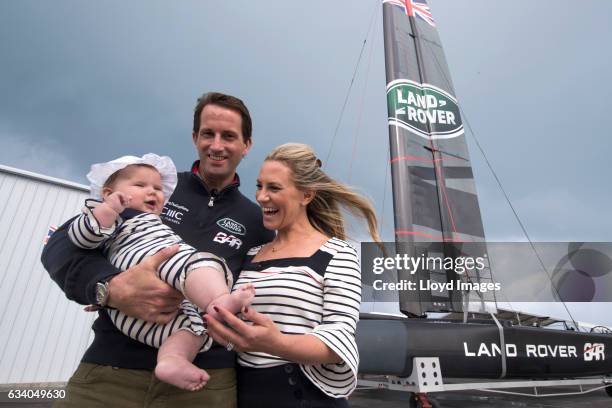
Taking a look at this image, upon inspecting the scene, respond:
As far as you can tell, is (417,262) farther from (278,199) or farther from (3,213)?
(3,213)

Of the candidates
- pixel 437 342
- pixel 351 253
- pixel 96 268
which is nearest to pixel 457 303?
pixel 437 342

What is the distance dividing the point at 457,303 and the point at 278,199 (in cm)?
656

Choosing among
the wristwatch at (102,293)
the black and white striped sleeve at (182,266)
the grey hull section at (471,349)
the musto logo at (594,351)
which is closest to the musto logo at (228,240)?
the black and white striped sleeve at (182,266)

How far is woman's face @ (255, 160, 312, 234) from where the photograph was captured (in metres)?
1.56

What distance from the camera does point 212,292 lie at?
Result: 3.60ft

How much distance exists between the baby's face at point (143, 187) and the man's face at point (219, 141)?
0.22 m

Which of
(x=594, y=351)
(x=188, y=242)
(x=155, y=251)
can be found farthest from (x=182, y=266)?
(x=594, y=351)

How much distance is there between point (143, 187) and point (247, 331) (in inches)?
36.7

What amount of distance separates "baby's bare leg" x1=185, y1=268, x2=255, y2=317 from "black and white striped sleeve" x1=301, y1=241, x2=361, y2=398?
0.31m

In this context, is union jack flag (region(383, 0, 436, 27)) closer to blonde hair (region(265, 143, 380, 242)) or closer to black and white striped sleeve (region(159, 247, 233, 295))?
blonde hair (region(265, 143, 380, 242))

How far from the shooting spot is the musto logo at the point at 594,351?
20.2ft

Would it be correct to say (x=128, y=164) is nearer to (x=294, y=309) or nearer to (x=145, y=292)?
(x=145, y=292)

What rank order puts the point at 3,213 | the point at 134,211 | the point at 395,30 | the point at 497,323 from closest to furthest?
1. the point at 134,211
2. the point at 497,323
3. the point at 3,213
4. the point at 395,30

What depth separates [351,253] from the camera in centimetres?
145
